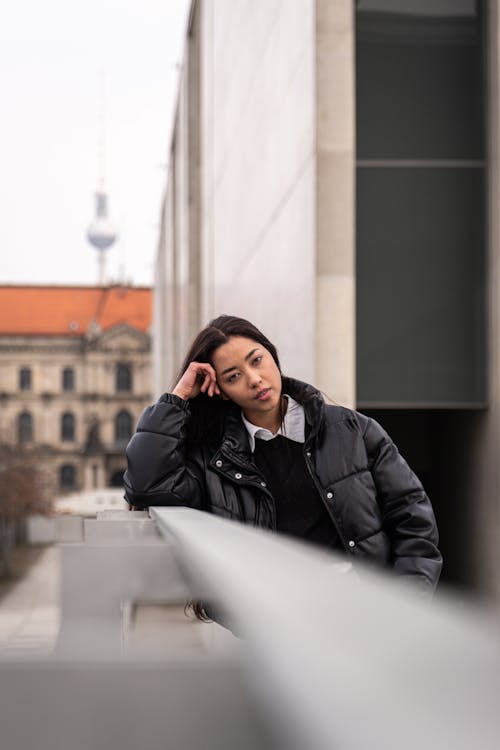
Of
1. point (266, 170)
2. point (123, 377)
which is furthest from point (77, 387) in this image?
point (266, 170)

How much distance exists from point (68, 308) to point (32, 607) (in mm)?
92694

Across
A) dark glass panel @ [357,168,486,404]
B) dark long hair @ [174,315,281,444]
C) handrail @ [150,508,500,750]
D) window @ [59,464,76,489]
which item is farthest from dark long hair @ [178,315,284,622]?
window @ [59,464,76,489]

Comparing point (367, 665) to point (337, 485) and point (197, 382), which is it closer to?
point (337, 485)

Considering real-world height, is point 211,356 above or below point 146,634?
above

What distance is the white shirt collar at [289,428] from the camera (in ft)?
9.34

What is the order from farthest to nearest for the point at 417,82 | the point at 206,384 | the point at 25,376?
the point at 25,376 < the point at 417,82 < the point at 206,384

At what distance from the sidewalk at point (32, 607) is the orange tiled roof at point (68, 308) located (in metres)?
28.5

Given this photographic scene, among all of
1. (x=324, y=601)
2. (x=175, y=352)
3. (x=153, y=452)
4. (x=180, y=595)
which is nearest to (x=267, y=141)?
(x=153, y=452)

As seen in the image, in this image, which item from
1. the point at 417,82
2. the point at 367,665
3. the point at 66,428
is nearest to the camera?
the point at 367,665

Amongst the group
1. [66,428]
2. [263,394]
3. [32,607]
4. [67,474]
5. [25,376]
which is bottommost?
[67,474]

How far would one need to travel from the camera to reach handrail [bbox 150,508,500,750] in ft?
1.43

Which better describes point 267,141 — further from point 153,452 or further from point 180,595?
point 180,595

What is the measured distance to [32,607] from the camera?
10.8 m

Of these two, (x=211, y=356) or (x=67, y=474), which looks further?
(x=67, y=474)
